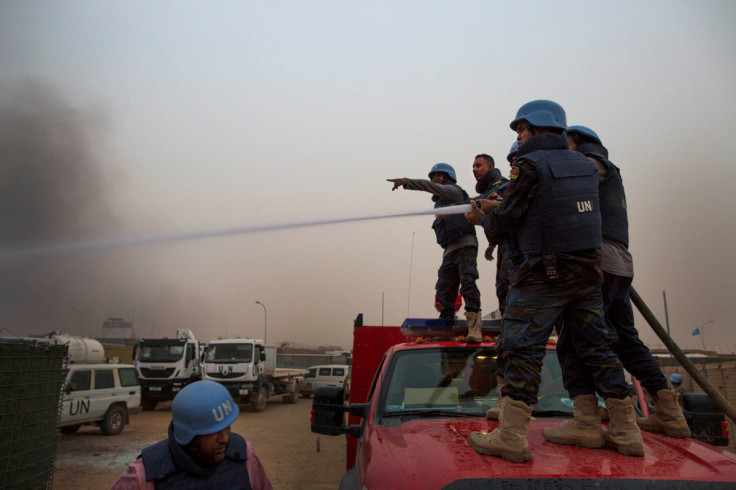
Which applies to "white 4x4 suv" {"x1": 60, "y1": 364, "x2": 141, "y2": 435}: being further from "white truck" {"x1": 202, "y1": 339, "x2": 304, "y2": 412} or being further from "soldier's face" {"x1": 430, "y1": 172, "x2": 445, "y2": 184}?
"soldier's face" {"x1": 430, "y1": 172, "x2": 445, "y2": 184}

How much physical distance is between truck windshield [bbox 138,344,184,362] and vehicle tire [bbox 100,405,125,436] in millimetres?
6346

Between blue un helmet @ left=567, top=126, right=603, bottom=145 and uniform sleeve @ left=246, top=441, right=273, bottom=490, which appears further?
blue un helmet @ left=567, top=126, right=603, bottom=145

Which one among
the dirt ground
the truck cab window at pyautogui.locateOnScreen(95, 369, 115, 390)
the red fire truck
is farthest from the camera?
the truck cab window at pyautogui.locateOnScreen(95, 369, 115, 390)

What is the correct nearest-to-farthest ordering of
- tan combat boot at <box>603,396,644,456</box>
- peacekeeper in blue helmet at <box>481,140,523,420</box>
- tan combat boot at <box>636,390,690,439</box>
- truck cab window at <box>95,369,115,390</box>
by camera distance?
tan combat boot at <box>603,396,644,456</box> → tan combat boot at <box>636,390,690,439</box> → peacekeeper in blue helmet at <box>481,140,523,420</box> → truck cab window at <box>95,369,115,390</box>

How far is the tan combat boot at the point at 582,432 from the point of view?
2449 mm

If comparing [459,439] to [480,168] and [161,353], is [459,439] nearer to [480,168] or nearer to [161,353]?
[480,168]

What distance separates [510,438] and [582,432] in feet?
1.75

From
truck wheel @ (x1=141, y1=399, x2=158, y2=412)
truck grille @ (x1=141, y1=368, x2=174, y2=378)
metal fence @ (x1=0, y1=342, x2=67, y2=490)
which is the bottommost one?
truck wheel @ (x1=141, y1=399, x2=158, y2=412)

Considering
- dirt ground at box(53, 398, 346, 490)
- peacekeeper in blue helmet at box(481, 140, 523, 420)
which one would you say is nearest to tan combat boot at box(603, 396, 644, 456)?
peacekeeper in blue helmet at box(481, 140, 523, 420)

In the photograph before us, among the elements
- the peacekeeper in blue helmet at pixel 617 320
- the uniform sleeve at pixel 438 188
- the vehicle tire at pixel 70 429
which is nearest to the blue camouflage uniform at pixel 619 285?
the peacekeeper in blue helmet at pixel 617 320

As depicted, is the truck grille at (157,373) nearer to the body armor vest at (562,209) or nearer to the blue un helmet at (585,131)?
the blue un helmet at (585,131)

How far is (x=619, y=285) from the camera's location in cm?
304

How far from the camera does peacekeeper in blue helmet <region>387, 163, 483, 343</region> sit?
493cm

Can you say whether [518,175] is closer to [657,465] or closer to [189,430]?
[657,465]
